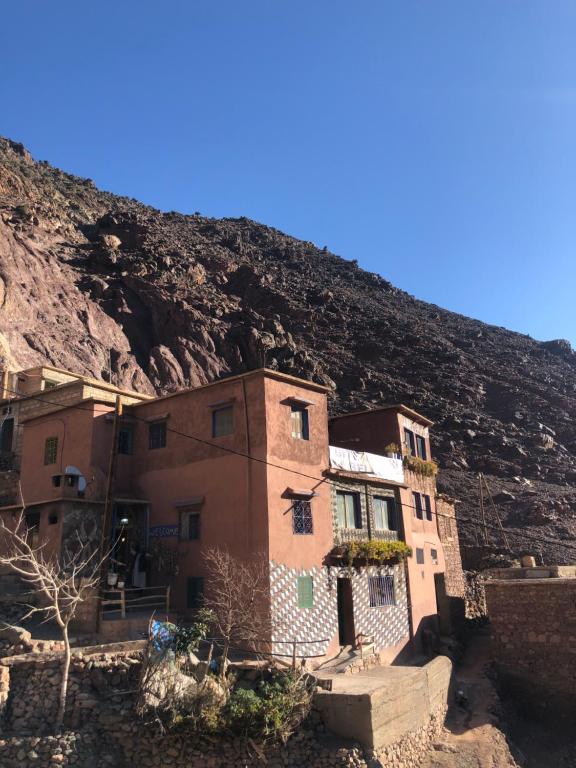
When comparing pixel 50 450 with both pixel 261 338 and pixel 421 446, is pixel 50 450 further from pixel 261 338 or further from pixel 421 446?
pixel 261 338

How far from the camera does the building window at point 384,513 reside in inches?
922

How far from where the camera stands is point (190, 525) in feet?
66.8

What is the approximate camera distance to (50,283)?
58.2 meters

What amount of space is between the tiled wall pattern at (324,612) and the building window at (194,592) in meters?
2.64

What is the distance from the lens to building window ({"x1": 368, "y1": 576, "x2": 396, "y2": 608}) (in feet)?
71.4

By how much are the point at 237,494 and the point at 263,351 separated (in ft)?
156

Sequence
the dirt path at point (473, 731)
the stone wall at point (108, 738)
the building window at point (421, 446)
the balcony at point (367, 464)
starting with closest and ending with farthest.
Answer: the stone wall at point (108, 738), the dirt path at point (473, 731), the balcony at point (367, 464), the building window at point (421, 446)

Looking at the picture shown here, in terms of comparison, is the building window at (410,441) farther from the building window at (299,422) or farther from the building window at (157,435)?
the building window at (157,435)

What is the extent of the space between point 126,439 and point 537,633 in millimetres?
16284

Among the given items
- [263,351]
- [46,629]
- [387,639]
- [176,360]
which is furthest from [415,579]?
[263,351]

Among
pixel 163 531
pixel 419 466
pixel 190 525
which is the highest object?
pixel 419 466

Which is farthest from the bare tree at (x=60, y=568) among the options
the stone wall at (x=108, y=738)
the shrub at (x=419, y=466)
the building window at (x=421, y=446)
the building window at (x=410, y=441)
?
the building window at (x=421, y=446)

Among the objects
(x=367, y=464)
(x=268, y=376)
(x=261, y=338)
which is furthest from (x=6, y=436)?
(x=261, y=338)

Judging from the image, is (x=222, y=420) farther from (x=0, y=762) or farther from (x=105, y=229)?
(x=105, y=229)
